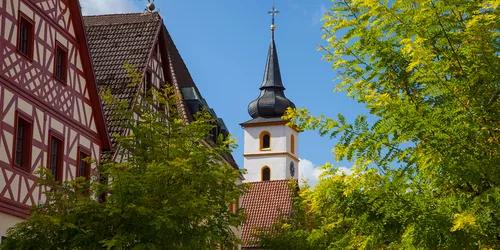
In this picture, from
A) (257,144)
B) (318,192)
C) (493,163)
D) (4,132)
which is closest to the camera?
(493,163)

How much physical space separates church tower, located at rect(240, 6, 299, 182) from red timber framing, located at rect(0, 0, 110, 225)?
3023 inches

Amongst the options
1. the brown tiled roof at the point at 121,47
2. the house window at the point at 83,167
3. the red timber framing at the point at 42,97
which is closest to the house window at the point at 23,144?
the red timber framing at the point at 42,97

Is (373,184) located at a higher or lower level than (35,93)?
lower

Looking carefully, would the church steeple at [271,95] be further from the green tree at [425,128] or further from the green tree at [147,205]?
the green tree at [425,128]

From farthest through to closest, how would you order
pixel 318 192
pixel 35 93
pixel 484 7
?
pixel 35 93
pixel 318 192
pixel 484 7

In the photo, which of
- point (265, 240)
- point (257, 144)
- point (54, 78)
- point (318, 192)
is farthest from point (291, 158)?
point (318, 192)

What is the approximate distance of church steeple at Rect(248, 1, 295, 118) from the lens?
10400 centimetres

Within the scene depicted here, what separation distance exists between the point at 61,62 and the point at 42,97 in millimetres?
1965

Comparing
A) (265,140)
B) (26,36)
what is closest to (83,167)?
(26,36)

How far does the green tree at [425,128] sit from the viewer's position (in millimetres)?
9750

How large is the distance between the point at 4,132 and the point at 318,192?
36.7 ft

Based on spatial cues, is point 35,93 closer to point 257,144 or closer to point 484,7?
point 484,7

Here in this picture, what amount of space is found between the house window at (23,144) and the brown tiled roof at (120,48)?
705 cm

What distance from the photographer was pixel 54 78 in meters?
23.6
